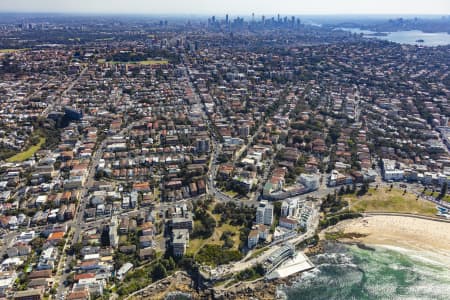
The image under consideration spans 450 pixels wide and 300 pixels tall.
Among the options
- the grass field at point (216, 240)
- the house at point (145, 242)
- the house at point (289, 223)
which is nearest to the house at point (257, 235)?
the grass field at point (216, 240)

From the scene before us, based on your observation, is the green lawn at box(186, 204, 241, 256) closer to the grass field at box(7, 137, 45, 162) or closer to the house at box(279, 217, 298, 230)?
the house at box(279, 217, 298, 230)

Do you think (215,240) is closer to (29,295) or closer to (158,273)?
(158,273)

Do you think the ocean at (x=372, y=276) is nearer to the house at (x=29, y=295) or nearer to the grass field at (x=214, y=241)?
the grass field at (x=214, y=241)

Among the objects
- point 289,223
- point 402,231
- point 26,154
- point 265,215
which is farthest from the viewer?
point 26,154

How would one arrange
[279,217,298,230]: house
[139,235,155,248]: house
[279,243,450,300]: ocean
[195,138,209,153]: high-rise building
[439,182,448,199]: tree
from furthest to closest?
1. [195,138,209,153]: high-rise building
2. [439,182,448,199]: tree
3. [279,217,298,230]: house
4. [139,235,155,248]: house
5. [279,243,450,300]: ocean

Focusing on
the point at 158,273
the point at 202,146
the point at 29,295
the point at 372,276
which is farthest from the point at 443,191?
the point at 29,295

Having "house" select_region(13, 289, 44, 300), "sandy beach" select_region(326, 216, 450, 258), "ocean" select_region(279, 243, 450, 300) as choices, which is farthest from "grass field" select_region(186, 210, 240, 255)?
"house" select_region(13, 289, 44, 300)
